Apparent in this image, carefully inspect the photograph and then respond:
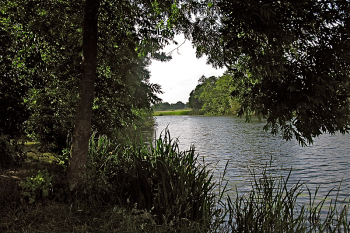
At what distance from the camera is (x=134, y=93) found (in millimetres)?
6160

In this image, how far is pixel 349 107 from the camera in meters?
3.82

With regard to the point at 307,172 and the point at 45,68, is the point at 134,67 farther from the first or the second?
the point at 307,172

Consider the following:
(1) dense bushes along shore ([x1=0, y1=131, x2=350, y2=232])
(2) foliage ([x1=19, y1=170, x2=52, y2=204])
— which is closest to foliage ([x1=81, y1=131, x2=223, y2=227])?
(1) dense bushes along shore ([x1=0, y1=131, x2=350, y2=232])

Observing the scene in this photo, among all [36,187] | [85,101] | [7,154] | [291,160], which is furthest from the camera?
[291,160]

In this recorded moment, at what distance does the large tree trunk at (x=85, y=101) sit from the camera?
191 inches

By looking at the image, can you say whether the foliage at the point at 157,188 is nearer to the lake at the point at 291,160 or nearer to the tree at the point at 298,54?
the tree at the point at 298,54

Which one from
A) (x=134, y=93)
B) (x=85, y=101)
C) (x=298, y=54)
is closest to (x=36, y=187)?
(x=85, y=101)

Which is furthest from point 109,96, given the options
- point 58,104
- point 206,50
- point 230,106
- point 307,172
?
point 230,106

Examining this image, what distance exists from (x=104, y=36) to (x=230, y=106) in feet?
182

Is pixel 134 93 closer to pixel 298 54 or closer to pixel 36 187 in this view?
pixel 36 187

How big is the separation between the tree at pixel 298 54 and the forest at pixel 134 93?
17 millimetres

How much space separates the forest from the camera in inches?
137

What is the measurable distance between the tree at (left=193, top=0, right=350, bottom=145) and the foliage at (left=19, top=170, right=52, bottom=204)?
Answer: 3457mm

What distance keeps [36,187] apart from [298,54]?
4.44m
